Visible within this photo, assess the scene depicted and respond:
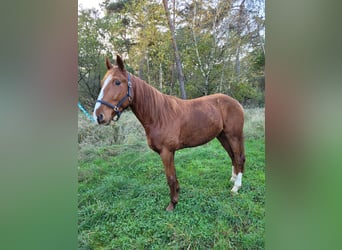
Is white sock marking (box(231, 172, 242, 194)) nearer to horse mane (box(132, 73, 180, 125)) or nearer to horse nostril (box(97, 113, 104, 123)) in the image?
horse mane (box(132, 73, 180, 125))

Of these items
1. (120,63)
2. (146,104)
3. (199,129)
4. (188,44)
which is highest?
(188,44)

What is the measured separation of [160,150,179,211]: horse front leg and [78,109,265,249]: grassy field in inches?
1.3

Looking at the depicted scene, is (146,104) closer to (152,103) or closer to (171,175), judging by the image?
(152,103)

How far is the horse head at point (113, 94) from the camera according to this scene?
1.52 m

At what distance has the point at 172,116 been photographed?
1.63 meters

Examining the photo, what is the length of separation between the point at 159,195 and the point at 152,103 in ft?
1.92

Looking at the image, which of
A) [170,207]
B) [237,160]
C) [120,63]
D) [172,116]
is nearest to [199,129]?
[172,116]

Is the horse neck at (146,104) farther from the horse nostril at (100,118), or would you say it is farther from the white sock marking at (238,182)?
the white sock marking at (238,182)

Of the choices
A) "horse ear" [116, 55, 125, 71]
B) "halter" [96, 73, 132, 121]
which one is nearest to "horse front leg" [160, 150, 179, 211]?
"halter" [96, 73, 132, 121]

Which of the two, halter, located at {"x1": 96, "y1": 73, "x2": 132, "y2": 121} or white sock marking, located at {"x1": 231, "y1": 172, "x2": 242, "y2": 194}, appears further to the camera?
white sock marking, located at {"x1": 231, "y1": 172, "x2": 242, "y2": 194}

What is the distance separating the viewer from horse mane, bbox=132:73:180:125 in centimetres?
160
